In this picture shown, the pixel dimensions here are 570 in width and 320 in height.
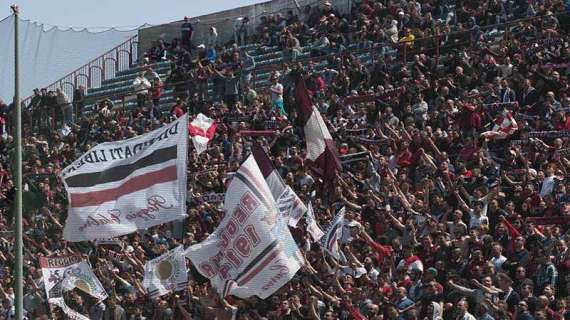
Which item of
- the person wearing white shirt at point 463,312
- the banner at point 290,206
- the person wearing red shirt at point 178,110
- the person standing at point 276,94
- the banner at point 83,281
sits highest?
the banner at point 290,206

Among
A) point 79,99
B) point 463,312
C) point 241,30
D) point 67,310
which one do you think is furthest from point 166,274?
point 241,30

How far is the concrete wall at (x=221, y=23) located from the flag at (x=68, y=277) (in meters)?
16.0

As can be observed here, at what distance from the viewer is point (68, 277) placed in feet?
97.7

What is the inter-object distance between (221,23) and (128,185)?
2341cm

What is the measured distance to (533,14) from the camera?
1379 inches

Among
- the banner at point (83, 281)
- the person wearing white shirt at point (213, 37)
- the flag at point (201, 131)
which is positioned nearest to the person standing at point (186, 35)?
the person wearing white shirt at point (213, 37)

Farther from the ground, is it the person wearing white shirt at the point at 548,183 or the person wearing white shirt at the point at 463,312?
the person wearing white shirt at the point at 548,183

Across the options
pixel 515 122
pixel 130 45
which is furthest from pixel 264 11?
pixel 515 122

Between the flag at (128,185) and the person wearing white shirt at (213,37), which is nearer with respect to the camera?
the flag at (128,185)

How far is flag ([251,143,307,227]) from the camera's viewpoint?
1000 inches

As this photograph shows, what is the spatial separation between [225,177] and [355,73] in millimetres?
4290

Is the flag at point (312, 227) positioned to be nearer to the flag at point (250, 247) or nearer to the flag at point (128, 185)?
the flag at point (250, 247)

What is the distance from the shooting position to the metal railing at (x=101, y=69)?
48.6 m

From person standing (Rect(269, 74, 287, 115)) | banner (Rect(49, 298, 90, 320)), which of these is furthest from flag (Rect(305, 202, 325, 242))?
person standing (Rect(269, 74, 287, 115))
